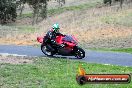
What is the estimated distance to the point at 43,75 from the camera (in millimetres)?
14719

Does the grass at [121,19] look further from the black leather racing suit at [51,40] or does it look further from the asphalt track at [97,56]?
the black leather racing suit at [51,40]

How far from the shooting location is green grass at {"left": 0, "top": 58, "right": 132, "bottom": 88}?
12539mm

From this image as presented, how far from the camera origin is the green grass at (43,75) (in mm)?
12539

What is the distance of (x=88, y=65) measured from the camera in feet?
60.6

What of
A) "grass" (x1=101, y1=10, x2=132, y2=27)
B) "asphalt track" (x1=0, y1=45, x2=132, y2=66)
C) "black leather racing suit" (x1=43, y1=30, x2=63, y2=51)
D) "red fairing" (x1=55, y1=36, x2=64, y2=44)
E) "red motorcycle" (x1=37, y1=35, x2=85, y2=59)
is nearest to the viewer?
"asphalt track" (x1=0, y1=45, x2=132, y2=66)

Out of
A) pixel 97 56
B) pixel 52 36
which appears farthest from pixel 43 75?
A: pixel 97 56

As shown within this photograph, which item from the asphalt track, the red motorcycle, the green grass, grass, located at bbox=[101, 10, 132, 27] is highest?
the green grass

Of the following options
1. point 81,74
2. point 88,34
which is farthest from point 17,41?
point 81,74

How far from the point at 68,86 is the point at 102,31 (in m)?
25.5

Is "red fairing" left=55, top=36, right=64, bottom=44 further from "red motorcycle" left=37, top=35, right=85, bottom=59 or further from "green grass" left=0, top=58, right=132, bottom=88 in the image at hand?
"green grass" left=0, top=58, right=132, bottom=88

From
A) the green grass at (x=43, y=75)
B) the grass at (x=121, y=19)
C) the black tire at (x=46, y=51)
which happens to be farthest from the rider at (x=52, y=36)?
the grass at (x=121, y=19)

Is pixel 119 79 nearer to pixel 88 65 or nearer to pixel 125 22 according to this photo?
pixel 88 65

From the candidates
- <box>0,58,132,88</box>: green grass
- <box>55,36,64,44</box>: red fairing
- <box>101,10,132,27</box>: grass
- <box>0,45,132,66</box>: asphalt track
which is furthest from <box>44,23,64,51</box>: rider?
<box>101,10,132,27</box>: grass

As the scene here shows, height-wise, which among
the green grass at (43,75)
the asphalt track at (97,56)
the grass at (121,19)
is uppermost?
the green grass at (43,75)
